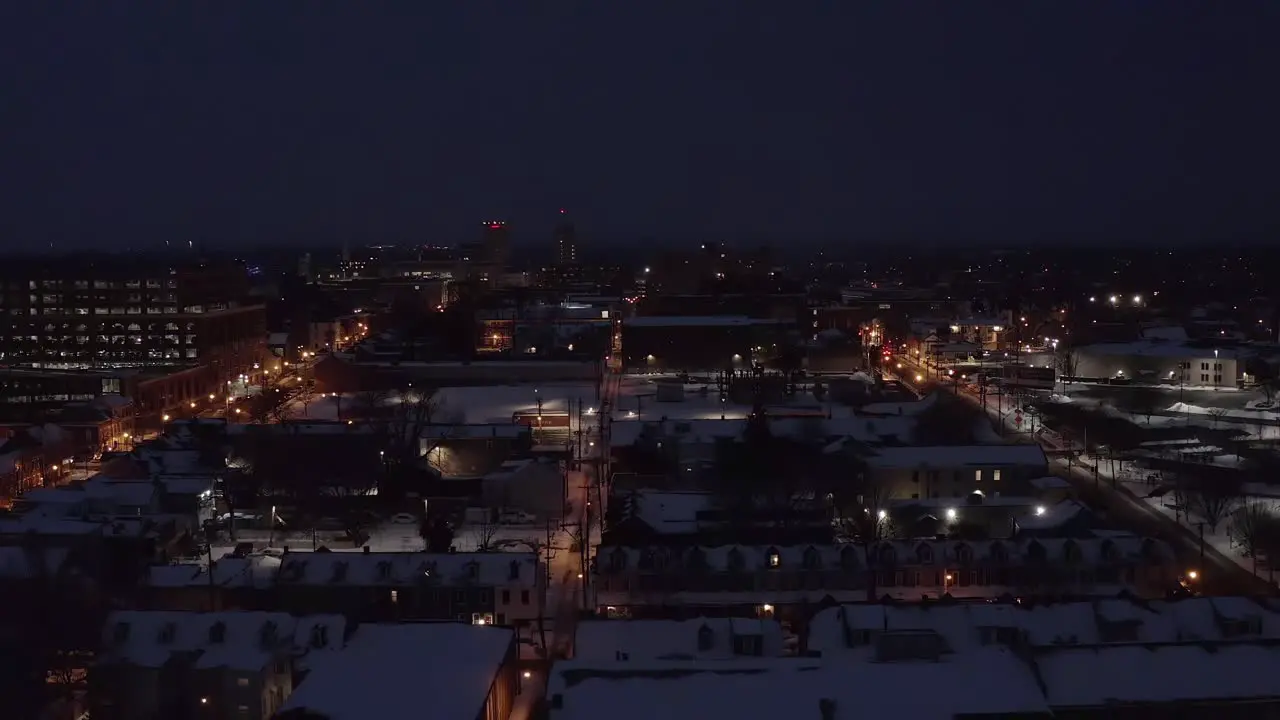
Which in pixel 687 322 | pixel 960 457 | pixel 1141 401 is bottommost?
pixel 1141 401

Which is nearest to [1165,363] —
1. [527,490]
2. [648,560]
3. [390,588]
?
[527,490]

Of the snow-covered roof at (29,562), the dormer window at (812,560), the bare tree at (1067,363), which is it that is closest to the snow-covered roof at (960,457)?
the dormer window at (812,560)

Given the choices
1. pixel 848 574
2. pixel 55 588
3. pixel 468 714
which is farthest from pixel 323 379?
pixel 468 714

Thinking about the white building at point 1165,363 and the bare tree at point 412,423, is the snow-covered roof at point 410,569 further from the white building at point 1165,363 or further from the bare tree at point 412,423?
the white building at point 1165,363

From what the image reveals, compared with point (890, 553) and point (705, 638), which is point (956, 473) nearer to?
point (890, 553)

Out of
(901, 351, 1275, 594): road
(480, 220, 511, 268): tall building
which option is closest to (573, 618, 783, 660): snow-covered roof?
(901, 351, 1275, 594): road

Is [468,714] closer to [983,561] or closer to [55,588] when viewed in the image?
[55,588]

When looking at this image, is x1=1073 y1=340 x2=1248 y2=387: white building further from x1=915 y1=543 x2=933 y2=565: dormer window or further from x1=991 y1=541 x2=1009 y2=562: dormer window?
x1=915 y1=543 x2=933 y2=565: dormer window
